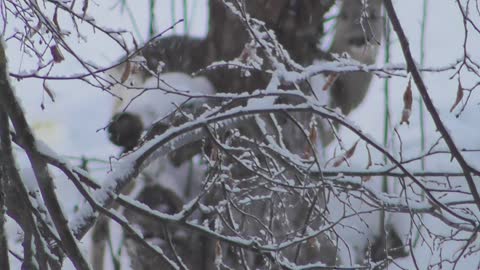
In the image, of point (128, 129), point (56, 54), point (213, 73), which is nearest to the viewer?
point (56, 54)

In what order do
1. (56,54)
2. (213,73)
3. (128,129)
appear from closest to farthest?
(56,54)
(128,129)
(213,73)

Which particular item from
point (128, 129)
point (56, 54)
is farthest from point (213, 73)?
point (56, 54)

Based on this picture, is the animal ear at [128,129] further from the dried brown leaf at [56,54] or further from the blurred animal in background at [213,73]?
the dried brown leaf at [56,54]

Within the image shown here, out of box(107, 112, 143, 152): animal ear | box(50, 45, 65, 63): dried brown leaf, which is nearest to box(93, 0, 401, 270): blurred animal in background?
box(107, 112, 143, 152): animal ear

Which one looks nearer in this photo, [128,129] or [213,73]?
[128,129]

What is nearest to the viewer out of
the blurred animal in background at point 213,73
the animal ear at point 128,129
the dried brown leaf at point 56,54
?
the dried brown leaf at point 56,54

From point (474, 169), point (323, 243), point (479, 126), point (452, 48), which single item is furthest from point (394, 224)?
point (452, 48)

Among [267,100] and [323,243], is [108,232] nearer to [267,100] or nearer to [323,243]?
[323,243]

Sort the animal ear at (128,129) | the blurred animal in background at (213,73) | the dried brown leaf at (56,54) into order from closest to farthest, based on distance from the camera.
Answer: the dried brown leaf at (56,54)
the animal ear at (128,129)
the blurred animal in background at (213,73)

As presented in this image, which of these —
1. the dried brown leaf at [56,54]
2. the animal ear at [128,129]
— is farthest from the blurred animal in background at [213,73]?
the dried brown leaf at [56,54]

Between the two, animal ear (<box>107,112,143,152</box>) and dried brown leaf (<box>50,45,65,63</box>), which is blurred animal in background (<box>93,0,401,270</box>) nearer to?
animal ear (<box>107,112,143,152</box>)

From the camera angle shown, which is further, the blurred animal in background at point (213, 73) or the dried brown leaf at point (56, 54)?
the blurred animal in background at point (213, 73)

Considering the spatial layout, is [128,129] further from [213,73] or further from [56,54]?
[56,54]

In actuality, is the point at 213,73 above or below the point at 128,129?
above
